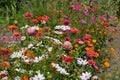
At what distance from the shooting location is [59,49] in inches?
209

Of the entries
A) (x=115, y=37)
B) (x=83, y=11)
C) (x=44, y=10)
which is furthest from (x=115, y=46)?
(x=44, y=10)

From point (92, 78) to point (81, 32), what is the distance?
55.1 inches

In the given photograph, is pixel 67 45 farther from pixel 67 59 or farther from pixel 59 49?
pixel 67 59

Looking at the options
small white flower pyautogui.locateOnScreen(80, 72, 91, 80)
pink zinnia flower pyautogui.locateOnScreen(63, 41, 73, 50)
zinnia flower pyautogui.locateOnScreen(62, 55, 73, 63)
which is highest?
pink zinnia flower pyautogui.locateOnScreen(63, 41, 73, 50)

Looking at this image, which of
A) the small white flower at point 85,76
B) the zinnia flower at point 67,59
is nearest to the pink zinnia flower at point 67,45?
the zinnia flower at point 67,59

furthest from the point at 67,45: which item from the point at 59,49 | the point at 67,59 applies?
the point at 67,59

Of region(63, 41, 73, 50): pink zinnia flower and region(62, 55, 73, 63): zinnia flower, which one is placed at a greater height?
region(63, 41, 73, 50): pink zinnia flower

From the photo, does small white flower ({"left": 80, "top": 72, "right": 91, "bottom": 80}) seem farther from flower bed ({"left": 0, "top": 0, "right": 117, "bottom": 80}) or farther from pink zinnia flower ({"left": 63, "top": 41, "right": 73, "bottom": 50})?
pink zinnia flower ({"left": 63, "top": 41, "right": 73, "bottom": 50})

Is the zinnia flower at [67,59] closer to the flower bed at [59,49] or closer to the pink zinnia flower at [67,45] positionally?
the flower bed at [59,49]

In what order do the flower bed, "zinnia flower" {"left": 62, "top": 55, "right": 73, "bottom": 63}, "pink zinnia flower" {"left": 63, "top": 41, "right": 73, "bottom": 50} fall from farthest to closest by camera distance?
"pink zinnia flower" {"left": 63, "top": 41, "right": 73, "bottom": 50} < "zinnia flower" {"left": 62, "top": 55, "right": 73, "bottom": 63} < the flower bed

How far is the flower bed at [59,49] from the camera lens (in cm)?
488

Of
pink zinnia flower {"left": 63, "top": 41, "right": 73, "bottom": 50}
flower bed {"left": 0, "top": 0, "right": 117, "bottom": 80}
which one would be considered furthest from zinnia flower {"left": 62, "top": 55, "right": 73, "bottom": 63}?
pink zinnia flower {"left": 63, "top": 41, "right": 73, "bottom": 50}

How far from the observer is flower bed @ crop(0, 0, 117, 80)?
4879 mm

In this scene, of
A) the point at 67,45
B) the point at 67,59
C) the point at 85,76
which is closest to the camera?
the point at 85,76
